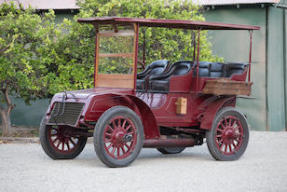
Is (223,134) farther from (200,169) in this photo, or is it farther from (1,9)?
(1,9)

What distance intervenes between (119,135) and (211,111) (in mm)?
2002

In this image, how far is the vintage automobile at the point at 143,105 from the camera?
348 inches

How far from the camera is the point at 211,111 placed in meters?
9.93

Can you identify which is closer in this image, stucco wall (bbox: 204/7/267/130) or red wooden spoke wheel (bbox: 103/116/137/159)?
red wooden spoke wheel (bbox: 103/116/137/159)

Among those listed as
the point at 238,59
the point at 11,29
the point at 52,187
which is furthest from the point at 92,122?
the point at 238,59

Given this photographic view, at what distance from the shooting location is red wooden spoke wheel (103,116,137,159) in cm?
867

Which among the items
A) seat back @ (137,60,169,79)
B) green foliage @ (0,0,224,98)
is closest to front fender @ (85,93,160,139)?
seat back @ (137,60,169,79)

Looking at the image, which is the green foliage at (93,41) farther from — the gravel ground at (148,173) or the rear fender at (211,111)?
the rear fender at (211,111)

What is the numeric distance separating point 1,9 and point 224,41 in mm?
6675

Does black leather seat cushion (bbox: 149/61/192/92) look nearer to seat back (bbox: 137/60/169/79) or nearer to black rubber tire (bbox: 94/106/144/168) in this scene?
seat back (bbox: 137/60/169/79)

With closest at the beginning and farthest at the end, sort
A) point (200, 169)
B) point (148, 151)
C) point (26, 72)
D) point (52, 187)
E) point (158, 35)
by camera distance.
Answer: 1. point (52, 187)
2. point (200, 169)
3. point (148, 151)
4. point (26, 72)
5. point (158, 35)

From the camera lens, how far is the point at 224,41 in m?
16.8

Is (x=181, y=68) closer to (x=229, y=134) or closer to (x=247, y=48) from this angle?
(x=229, y=134)

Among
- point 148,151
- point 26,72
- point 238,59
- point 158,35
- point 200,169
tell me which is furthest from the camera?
point 238,59
